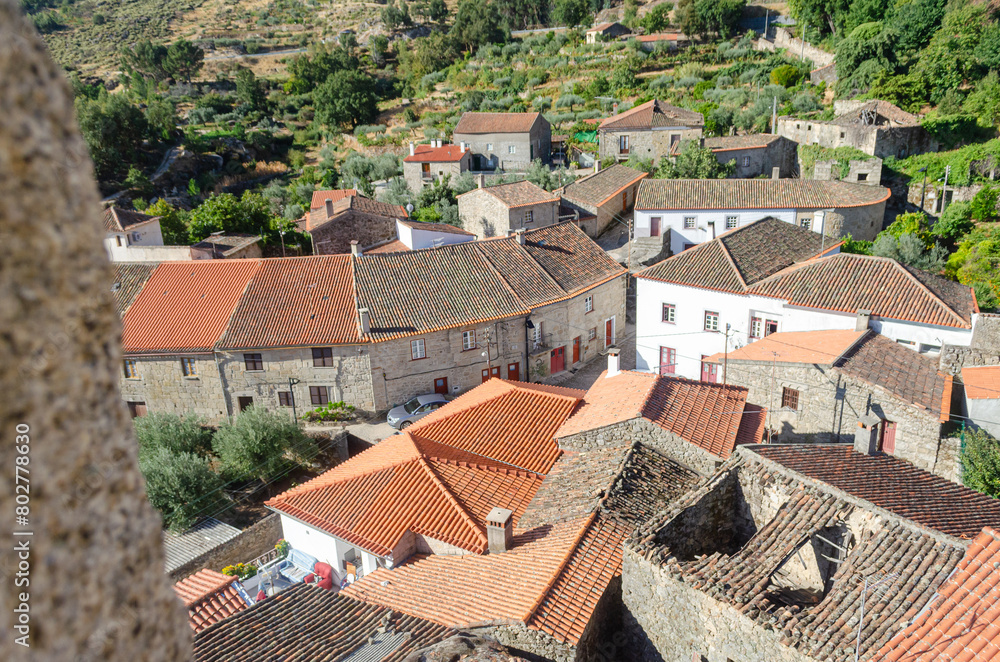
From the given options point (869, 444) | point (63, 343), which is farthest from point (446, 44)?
point (63, 343)

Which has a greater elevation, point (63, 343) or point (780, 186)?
point (63, 343)

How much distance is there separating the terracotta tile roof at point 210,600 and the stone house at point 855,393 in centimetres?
1410

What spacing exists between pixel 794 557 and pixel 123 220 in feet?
129

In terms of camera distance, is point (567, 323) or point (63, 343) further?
point (567, 323)

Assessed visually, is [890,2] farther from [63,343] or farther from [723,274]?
[63,343]

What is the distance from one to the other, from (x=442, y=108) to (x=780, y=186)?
161 ft

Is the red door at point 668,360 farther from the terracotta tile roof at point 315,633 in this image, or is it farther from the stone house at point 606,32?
the stone house at point 606,32

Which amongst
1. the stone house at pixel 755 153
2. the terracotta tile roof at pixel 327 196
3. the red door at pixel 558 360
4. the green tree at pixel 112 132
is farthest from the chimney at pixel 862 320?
the green tree at pixel 112 132

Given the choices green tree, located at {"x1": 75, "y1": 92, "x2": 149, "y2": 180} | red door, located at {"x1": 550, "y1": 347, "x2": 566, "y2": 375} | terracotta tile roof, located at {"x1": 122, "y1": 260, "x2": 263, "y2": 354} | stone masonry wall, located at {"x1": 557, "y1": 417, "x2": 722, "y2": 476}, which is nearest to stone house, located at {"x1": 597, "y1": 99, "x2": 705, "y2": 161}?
red door, located at {"x1": 550, "y1": 347, "x2": 566, "y2": 375}

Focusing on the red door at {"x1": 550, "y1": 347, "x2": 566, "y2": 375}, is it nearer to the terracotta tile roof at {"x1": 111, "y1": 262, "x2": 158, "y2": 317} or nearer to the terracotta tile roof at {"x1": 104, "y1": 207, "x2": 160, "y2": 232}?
the terracotta tile roof at {"x1": 111, "y1": 262, "x2": 158, "y2": 317}

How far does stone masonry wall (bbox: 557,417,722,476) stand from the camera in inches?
600

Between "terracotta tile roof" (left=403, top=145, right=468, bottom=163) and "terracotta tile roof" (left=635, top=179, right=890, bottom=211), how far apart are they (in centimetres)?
1889

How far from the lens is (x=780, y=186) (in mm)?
37156

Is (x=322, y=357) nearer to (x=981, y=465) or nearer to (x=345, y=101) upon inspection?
(x=981, y=465)
